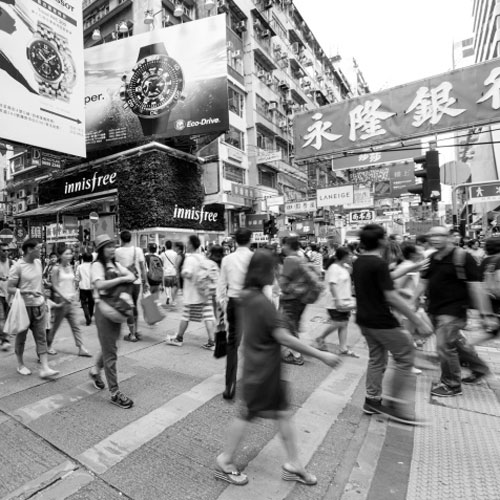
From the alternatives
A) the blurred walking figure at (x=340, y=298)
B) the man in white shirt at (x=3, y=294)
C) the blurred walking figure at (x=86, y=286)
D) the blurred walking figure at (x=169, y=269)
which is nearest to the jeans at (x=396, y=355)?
the blurred walking figure at (x=340, y=298)

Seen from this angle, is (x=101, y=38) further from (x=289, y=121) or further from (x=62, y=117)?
(x=289, y=121)

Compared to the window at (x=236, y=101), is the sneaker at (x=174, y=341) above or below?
below

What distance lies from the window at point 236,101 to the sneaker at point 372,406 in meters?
23.8

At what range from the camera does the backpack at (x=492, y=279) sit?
391cm

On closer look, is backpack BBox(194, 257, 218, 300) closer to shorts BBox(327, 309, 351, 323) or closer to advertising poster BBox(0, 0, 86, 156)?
shorts BBox(327, 309, 351, 323)

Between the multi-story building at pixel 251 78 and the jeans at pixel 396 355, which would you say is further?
the multi-story building at pixel 251 78

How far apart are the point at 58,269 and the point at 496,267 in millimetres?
5442

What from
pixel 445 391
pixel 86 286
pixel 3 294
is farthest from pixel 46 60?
pixel 445 391

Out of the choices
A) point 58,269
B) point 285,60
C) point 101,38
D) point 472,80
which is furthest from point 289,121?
point 58,269

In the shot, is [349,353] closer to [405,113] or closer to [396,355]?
[396,355]

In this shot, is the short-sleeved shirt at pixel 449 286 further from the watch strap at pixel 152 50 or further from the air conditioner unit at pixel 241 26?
the air conditioner unit at pixel 241 26

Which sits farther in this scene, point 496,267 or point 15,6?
point 15,6

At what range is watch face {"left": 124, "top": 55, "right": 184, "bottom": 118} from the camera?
1739cm

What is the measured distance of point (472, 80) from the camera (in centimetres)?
704
